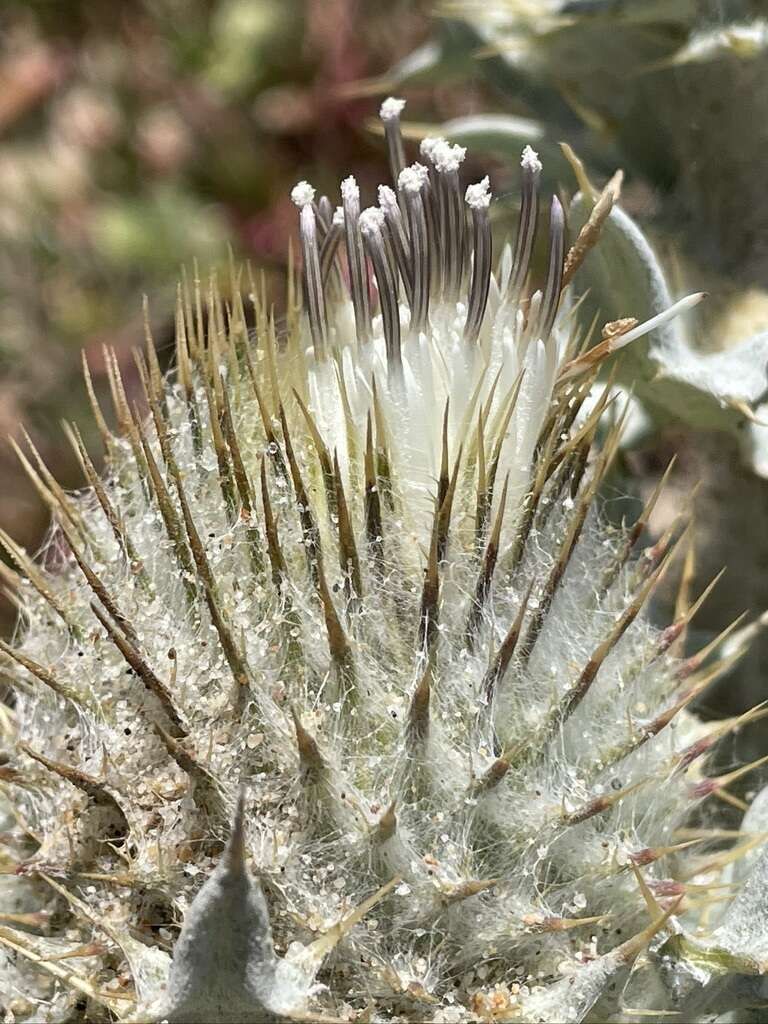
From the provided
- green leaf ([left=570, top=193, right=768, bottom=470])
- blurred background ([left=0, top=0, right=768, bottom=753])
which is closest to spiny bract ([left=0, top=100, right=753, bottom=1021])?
green leaf ([left=570, top=193, right=768, bottom=470])

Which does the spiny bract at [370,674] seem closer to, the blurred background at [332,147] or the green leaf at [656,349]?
the green leaf at [656,349]

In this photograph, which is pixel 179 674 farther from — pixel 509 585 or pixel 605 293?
pixel 605 293

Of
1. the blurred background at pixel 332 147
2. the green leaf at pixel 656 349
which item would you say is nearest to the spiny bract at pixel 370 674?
the green leaf at pixel 656 349

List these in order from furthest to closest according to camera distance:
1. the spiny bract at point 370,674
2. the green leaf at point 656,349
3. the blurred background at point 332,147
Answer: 1. the blurred background at point 332,147
2. the green leaf at point 656,349
3. the spiny bract at point 370,674

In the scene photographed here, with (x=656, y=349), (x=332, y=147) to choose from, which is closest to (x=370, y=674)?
(x=656, y=349)

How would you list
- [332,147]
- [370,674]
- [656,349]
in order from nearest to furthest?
1. [370,674]
2. [656,349]
3. [332,147]

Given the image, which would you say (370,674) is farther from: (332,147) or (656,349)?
(332,147)
